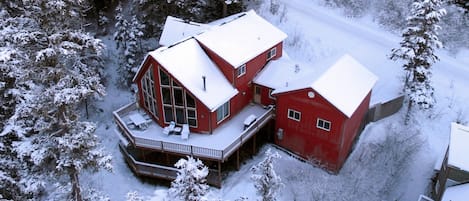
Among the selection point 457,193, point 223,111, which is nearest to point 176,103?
point 223,111

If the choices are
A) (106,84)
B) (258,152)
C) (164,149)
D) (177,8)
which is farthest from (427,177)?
(106,84)

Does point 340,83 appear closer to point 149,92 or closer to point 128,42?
point 149,92

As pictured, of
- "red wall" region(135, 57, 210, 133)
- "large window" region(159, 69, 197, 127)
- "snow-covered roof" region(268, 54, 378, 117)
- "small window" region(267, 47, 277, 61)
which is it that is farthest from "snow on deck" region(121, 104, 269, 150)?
"small window" region(267, 47, 277, 61)

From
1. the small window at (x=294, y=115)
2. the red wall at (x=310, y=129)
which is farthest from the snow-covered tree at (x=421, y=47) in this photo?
the small window at (x=294, y=115)

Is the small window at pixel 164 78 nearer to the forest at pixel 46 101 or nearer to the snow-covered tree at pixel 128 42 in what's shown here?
the forest at pixel 46 101

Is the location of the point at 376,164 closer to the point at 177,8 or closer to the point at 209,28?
the point at 209,28

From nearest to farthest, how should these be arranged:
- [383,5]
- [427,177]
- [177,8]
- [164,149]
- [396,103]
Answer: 1. [164,149]
2. [427,177]
3. [396,103]
4. [177,8]
5. [383,5]
